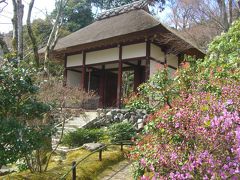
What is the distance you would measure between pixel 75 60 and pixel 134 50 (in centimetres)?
431

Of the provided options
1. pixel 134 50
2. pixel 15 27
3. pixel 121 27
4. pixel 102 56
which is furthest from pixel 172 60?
pixel 15 27

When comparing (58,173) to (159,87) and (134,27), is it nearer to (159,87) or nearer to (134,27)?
(159,87)

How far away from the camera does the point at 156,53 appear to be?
48.4ft

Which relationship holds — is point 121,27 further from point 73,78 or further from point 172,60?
point 73,78

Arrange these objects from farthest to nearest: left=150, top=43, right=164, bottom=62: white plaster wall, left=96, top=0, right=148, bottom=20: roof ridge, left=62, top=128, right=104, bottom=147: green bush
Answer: left=96, top=0, right=148, bottom=20: roof ridge → left=150, top=43, right=164, bottom=62: white plaster wall → left=62, top=128, right=104, bottom=147: green bush

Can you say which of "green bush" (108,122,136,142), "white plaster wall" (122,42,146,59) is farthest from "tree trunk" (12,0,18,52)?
"white plaster wall" (122,42,146,59)

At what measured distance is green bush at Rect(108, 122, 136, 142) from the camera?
9922mm

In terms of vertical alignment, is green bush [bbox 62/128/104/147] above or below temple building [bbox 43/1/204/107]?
below

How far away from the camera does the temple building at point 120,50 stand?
13.7 metres

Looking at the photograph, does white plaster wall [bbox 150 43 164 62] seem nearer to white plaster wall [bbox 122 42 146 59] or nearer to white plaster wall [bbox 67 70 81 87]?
white plaster wall [bbox 122 42 146 59]

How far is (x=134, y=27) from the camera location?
13734 mm

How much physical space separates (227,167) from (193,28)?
1977 cm

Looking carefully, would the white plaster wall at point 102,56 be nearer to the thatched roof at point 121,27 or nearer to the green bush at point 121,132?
the thatched roof at point 121,27

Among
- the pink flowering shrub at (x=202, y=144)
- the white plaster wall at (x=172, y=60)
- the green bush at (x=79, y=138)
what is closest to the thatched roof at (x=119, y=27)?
the white plaster wall at (x=172, y=60)
